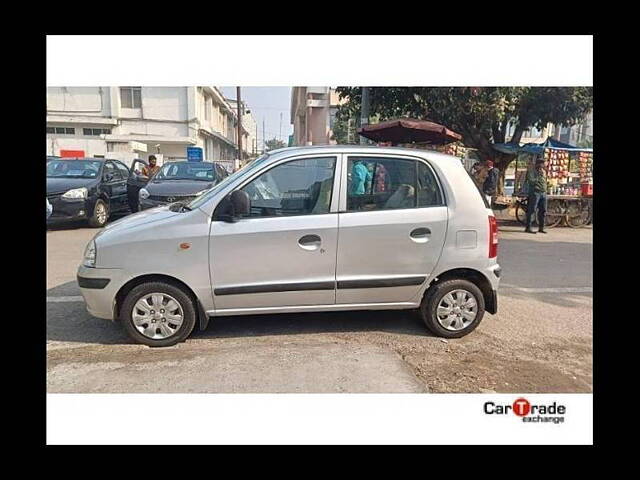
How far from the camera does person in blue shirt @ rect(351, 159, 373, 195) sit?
3.49 metres

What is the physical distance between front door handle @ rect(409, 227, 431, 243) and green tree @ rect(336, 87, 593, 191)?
657 cm

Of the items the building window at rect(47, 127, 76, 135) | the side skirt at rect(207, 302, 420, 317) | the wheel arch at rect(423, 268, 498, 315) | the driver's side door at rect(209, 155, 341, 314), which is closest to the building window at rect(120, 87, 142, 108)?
the building window at rect(47, 127, 76, 135)

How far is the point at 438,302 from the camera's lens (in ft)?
12.0

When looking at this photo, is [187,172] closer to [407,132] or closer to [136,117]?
[407,132]

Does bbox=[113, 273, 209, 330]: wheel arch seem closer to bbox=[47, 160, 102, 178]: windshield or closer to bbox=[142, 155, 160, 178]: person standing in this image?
bbox=[47, 160, 102, 178]: windshield

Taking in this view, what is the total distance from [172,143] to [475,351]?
24.4 metres

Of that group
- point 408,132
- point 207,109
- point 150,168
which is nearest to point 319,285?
point 408,132

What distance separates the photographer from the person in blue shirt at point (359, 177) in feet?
11.5

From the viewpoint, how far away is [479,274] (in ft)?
12.1

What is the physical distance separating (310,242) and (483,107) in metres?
8.25

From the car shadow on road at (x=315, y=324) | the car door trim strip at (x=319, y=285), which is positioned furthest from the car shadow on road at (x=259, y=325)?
the car door trim strip at (x=319, y=285)

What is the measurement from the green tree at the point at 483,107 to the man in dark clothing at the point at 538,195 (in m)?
1.73
